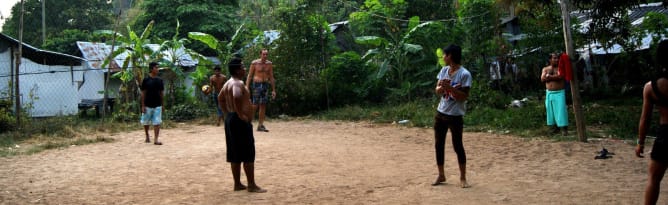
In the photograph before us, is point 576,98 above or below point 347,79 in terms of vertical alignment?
below

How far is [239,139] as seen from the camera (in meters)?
5.32

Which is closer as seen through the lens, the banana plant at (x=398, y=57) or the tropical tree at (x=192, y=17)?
the banana plant at (x=398, y=57)

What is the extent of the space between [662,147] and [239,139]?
3.51 m

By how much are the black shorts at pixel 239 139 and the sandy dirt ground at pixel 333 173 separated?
362mm

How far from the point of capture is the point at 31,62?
1700 cm

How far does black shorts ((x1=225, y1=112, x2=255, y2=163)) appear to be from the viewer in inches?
210

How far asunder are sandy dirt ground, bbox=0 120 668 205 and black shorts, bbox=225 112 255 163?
0.36 metres

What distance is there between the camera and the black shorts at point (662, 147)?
3.78 metres

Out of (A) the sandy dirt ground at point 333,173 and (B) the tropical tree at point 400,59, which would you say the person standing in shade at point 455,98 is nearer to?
(A) the sandy dirt ground at point 333,173

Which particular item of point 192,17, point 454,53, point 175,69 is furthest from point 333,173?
point 192,17

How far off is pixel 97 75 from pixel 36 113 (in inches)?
153

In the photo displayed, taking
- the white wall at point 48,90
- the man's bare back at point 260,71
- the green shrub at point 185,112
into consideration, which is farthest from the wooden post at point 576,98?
the white wall at point 48,90

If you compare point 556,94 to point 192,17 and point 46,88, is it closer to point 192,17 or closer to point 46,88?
point 46,88

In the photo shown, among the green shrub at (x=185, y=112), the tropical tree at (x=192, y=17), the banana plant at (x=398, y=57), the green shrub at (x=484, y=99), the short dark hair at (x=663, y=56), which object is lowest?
the green shrub at (x=185, y=112)
